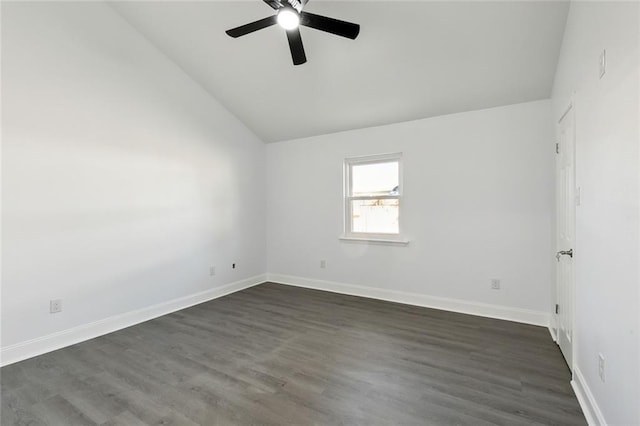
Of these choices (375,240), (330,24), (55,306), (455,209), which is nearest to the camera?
(330,24)

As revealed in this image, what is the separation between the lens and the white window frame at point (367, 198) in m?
4.05

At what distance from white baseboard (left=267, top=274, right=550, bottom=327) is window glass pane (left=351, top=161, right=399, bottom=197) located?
1.40m

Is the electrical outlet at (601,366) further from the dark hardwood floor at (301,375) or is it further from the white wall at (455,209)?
the white wall at (455,209)

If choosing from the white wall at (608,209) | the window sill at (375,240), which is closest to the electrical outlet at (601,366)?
the white wall at (608,209)

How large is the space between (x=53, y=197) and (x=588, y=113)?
4.24 m

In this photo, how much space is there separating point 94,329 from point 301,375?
2249 mm

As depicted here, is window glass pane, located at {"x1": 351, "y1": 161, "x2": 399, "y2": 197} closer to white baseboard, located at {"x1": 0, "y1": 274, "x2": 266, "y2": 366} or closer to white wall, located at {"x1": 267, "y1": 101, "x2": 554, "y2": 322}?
white wall, located at {"x1": 267, "y1": 101, "x2": 554, "y2": 322}

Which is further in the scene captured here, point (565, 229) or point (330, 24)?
point (565, 229)

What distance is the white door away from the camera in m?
2.23

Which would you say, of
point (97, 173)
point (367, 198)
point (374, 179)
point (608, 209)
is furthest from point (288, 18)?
point (367, 198)

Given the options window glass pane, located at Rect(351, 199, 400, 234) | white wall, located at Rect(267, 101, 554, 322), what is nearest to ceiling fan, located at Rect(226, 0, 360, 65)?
white wall, located at Rect(267, 101, 554, 322)

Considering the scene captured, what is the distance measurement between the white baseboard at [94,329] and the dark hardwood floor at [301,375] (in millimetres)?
101

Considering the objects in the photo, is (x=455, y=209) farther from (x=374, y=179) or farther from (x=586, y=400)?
(x=586, y=400)

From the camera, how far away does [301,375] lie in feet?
7.48
